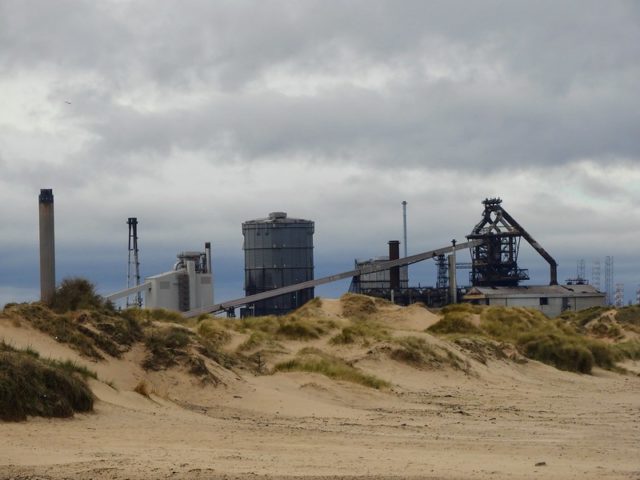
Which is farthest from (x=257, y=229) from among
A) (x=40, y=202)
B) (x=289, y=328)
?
(x=289, y=328)

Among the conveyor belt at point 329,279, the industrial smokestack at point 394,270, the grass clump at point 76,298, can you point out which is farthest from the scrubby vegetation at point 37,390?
the industrial smokestack at point 394,270

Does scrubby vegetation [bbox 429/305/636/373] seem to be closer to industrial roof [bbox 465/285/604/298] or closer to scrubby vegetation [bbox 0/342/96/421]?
industrial roof [bbox 465/285/604/298]

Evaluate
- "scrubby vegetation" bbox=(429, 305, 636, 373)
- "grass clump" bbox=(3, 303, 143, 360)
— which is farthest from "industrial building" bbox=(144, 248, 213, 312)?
"grass clump" bbox=(3, 303, 143, 360)

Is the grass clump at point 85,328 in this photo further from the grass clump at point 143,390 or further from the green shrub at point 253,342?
the green shrub at point 253,342

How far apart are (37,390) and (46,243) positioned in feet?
85.8

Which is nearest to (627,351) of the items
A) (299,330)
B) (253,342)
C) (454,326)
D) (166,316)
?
(454,326)

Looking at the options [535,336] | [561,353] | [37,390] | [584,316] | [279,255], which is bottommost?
[561,353]

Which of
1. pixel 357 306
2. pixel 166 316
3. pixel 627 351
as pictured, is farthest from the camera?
pixel 357 306

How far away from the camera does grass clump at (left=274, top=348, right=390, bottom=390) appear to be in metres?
25.1

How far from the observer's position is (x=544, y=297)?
7506cm

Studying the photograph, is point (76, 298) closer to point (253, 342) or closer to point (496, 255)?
point (253, 342)

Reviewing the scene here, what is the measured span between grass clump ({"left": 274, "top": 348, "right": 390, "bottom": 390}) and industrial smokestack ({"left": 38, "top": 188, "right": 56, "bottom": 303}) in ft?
56.4

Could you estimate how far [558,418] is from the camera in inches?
820

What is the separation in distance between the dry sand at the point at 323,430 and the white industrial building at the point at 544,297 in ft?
141
